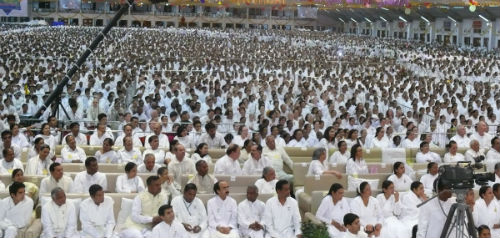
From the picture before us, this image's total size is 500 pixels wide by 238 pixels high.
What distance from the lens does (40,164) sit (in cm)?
1088

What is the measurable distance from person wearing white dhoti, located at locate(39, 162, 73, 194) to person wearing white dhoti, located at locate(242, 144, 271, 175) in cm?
283

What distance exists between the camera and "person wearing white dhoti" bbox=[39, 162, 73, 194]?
9672 mm

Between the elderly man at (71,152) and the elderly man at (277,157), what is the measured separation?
9.62 feet

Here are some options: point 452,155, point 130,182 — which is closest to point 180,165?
point 130,182

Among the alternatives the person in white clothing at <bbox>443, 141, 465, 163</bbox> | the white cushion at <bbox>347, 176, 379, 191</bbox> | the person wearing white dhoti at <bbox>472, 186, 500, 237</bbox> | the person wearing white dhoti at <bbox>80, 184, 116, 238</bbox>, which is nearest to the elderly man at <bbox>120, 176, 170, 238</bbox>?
the person wearing white dhoti at <bbox>80, 184, 116, 238</bbox>

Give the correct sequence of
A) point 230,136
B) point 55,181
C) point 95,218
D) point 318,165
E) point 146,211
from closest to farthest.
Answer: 1. point 95,218
2. point 146,211
3. point 55,181
4. point 318,165
5. point 230,136

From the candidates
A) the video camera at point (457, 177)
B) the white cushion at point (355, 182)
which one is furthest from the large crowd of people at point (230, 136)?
the video camera at point (457, 177)

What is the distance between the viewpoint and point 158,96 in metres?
20.1

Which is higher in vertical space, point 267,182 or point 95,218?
point 267,182

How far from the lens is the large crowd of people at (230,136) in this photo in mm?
9016

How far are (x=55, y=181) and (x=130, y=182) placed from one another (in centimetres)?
96

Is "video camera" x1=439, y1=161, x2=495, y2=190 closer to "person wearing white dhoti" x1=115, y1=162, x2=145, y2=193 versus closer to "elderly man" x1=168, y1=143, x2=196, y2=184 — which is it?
"person wearing white dhoti" x1=115, y1=162, x2=145, y2=193

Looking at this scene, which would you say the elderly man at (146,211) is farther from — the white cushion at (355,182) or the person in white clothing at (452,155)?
the person in white clothing at (452,155)

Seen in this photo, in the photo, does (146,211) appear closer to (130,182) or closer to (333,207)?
(130,182)
